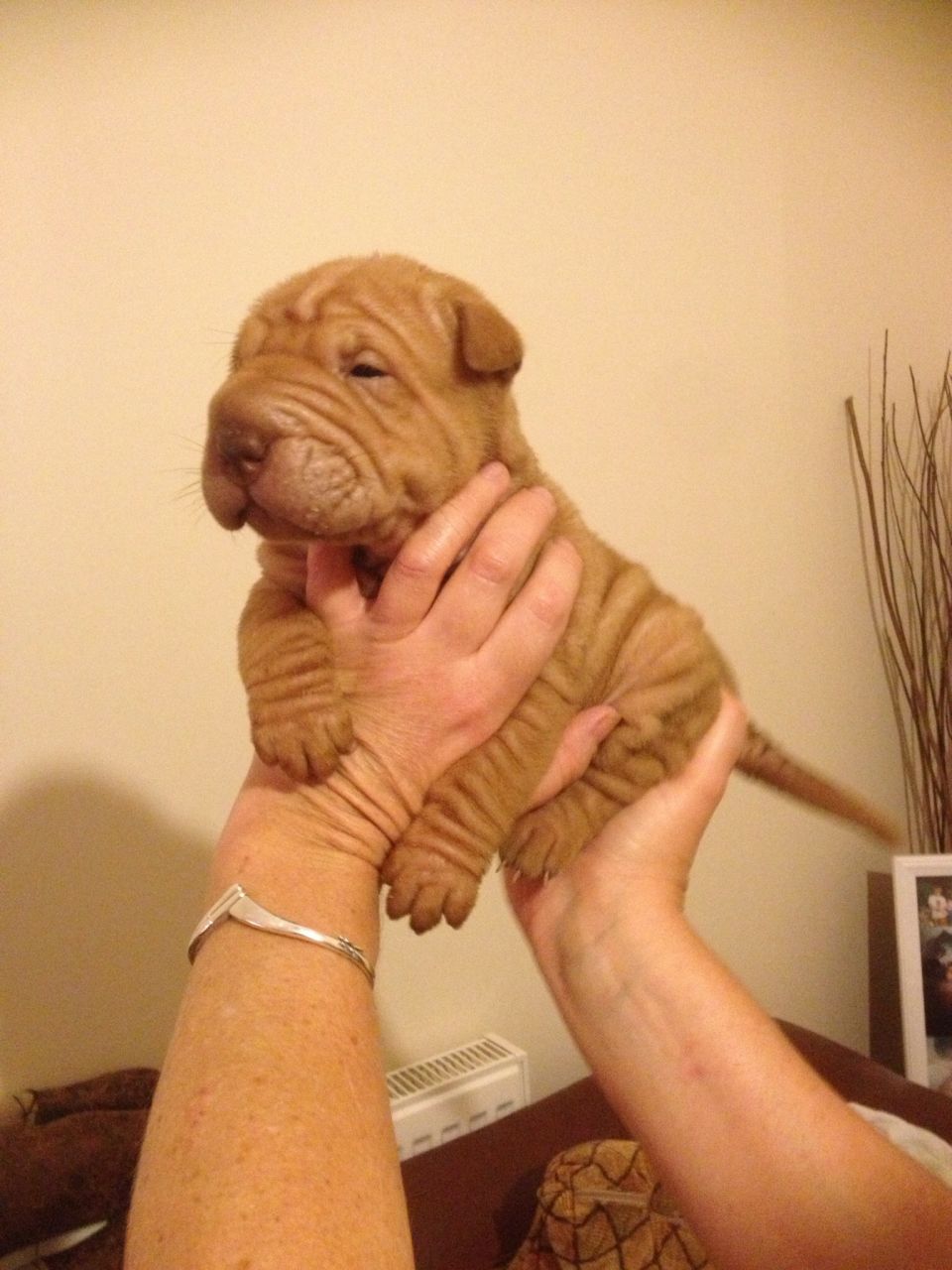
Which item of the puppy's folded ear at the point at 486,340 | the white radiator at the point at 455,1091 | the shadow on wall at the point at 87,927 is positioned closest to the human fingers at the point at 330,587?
the puppy's folded ear at the point at 486,340

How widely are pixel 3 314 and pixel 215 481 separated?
1209 mm

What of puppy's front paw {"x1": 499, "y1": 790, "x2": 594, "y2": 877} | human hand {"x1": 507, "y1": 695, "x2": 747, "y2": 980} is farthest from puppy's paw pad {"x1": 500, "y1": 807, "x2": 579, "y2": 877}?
human hand {"x1": 507, "y1": 695, "x2": 747, "y2": 980}

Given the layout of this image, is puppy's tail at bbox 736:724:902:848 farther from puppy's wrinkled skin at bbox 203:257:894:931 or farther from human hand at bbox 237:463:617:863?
human hand at bbox 237:463:617:863

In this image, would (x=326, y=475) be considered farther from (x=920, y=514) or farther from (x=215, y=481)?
(x=920, y=514)

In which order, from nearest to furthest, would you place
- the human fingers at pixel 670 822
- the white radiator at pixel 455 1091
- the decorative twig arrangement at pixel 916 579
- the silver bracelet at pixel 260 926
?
the silver bracelet at pixel 260 926
the human fingers at pixel 670 822
the white radiator at pixel 455 1091
the decorative twig arrangement at pixel 916 579

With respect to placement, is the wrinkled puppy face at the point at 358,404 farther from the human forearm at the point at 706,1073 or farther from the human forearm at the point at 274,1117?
the human forearm at the point at 706,1073

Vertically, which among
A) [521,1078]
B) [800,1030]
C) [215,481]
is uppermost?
[215,481]

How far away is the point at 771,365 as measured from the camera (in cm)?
347

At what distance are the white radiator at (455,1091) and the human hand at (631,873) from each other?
107 cm

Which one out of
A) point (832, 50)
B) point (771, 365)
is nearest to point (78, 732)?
point (771, 365)

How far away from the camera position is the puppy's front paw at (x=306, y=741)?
1389mm

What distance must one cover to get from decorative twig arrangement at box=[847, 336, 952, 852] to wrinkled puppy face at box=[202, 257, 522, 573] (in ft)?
8.15

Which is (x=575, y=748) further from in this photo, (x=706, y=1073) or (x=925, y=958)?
(x=925, y=958)

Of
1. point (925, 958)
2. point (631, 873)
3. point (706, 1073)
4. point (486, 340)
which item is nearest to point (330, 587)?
point (486, 340)
